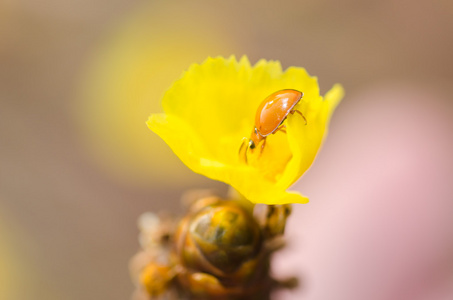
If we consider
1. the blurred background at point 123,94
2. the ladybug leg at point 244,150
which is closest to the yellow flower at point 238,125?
the ladybug leg at point 244,150

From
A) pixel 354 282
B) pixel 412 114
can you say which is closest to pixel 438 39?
pixel 412 114

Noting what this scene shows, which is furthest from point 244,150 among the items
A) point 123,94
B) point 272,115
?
point 123,94

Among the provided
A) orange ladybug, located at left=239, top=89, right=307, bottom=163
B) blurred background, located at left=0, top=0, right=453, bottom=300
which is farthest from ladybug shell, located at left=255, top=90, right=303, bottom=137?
blurred background, located at left=0, top=0, right=453, bottom=300

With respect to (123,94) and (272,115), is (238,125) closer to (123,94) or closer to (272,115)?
(272,115)

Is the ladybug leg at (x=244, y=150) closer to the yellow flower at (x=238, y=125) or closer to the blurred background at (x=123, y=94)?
the yellow flower at (x=238, y=125)

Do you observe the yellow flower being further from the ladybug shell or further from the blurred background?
the blurred background

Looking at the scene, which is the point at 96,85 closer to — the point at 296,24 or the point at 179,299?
Answer: the point at 296,24
